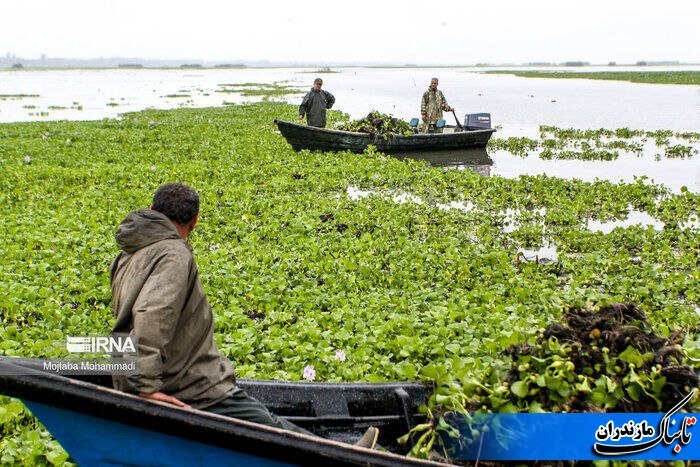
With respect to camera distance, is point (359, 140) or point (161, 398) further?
point (359, 140)

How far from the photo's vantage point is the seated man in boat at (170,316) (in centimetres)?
292

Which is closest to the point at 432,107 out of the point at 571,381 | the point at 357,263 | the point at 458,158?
the point at 458,158

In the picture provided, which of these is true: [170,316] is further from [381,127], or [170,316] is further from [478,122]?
[478,122]

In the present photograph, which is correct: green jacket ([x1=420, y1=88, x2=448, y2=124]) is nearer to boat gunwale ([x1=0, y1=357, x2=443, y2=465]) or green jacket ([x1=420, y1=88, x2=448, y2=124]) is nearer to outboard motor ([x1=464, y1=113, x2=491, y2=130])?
outboard motor ([x1=464, y1=113, x2=491, y2=130])

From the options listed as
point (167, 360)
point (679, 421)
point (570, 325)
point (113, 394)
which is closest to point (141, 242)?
point (167, 360)

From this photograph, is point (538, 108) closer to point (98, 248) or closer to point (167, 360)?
point (98, 248)

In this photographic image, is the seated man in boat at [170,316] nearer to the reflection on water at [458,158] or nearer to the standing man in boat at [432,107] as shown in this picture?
the reflection on water at [458,158]

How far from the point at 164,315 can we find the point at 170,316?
38 millimetres

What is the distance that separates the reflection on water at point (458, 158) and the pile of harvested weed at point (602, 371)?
14774 mm

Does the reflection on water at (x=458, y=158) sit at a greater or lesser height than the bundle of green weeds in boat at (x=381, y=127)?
lesser

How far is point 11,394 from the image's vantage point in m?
2.65

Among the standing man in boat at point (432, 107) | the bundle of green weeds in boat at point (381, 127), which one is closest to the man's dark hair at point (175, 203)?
the bundle of green weeds in boat at point (381, 127)

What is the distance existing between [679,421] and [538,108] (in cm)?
4190

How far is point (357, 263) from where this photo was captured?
27.1 ft
